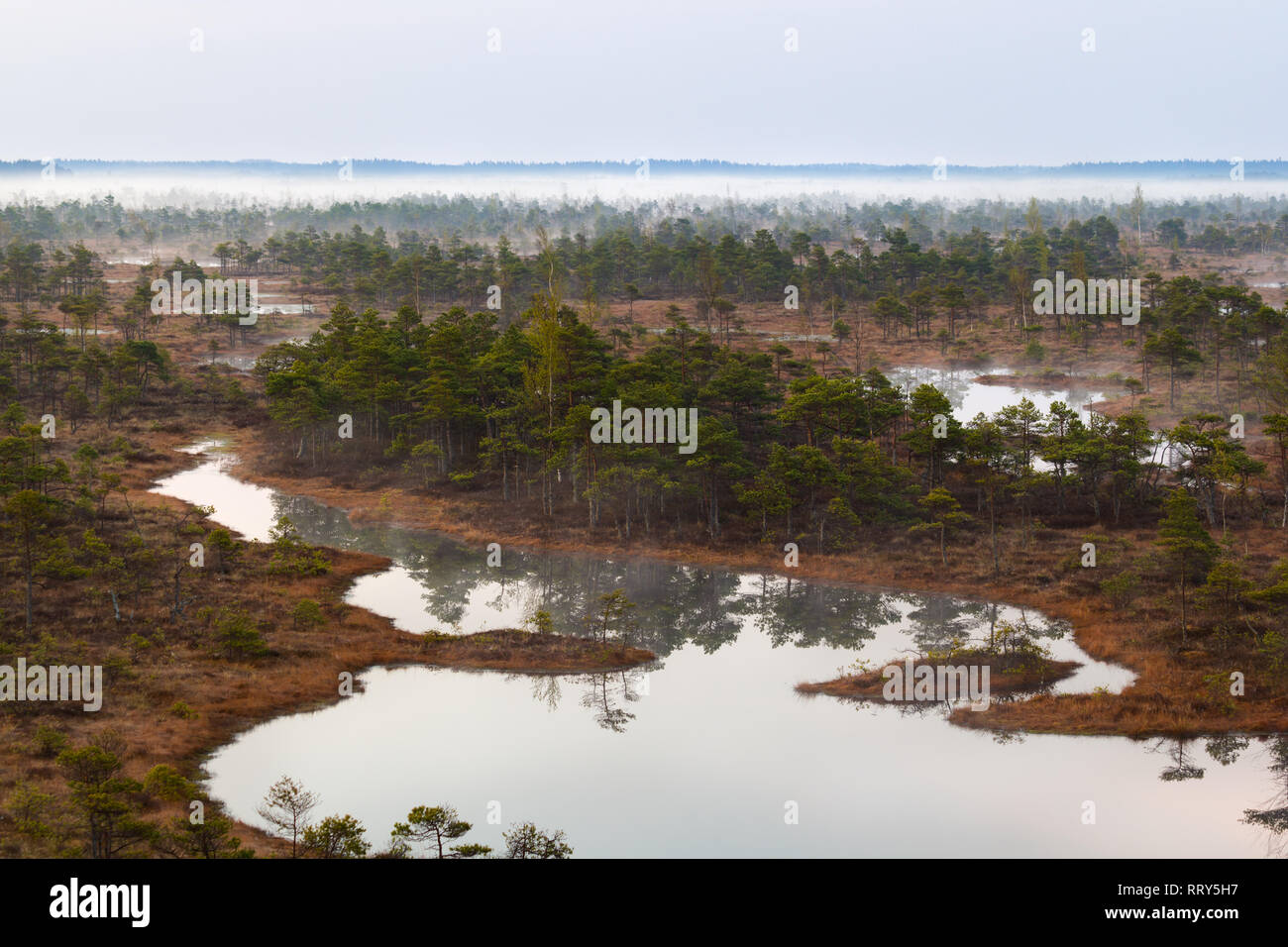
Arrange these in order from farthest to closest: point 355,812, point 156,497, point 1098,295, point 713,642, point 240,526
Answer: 1. point 1098,295
2. point 156,497
3. point 240,526
4. point 713,642
5. point 355,812

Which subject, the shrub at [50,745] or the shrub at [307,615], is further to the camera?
the shrub at [307,615]

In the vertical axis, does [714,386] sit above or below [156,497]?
above

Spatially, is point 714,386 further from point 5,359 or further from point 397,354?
point 5,359

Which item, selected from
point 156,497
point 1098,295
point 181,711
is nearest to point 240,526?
point 156,497

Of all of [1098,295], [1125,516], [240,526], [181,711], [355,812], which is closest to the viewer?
[355,812]

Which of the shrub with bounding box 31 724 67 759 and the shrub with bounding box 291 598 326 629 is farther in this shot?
the shrub with bounding box 291 598 326 629

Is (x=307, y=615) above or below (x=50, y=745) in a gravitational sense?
above

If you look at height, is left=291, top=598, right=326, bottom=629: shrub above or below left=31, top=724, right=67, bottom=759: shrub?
above

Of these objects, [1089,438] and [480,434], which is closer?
[1089,438]

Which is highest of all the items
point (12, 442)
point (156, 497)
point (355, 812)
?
point (12, 442)

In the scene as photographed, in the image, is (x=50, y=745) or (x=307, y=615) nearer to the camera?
(x=50, y=745)

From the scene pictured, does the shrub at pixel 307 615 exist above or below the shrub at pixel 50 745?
above
